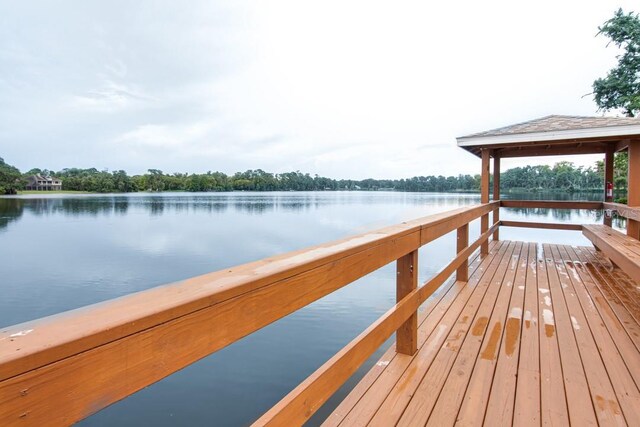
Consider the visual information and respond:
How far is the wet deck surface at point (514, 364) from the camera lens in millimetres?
1750

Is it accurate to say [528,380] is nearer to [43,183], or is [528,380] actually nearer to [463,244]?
[463,244]

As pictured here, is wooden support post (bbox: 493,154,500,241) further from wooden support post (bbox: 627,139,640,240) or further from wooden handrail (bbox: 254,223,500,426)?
wooden handrail (bbox: 254,223,500,426)

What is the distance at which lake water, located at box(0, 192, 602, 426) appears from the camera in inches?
200

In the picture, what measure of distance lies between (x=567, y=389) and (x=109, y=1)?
26.0 m

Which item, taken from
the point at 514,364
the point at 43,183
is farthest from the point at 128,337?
the point at 43,183

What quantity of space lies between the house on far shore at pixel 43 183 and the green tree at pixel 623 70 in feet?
321

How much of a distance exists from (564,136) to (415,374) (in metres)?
5.42

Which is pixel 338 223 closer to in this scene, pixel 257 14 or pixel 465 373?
pixel 257 14


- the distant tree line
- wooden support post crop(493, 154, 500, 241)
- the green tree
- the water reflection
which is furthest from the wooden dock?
the distant tree line

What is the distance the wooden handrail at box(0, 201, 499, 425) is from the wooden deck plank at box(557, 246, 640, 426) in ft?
6.48

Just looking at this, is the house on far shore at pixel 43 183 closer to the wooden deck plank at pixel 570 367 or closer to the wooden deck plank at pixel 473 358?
the wooden deck plank at pixel 473 358

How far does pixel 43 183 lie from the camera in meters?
79.5

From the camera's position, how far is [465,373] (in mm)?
2139

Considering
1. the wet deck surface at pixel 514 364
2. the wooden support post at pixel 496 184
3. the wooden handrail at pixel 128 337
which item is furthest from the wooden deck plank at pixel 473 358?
the wooden support post at pixel 496 184
